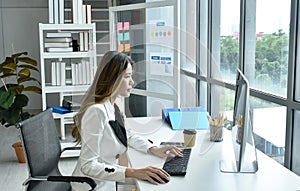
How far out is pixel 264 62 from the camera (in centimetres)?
279

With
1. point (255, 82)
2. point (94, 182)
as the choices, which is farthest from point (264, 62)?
point (94, 182)

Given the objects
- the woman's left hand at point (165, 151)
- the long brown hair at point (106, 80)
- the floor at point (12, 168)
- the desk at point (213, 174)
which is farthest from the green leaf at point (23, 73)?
the woman's left hand at point (165, 151)

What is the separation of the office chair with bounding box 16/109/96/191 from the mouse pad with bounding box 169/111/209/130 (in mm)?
810

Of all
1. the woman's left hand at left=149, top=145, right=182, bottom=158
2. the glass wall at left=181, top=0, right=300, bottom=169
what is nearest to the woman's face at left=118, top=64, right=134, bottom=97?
the woman's left hand at left=149, top=145, right=182, bottom=158

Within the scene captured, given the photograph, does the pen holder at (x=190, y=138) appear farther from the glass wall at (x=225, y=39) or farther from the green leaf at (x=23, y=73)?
the green leaf at (x=23, y=73)

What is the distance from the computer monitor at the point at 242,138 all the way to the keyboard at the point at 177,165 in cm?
18

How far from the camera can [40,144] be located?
6.55ft

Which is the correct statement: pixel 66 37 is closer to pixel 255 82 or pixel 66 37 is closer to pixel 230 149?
pixel 255 82

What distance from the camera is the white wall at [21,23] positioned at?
6.46 meters

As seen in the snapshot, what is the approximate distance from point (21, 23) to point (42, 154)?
5.04 metres

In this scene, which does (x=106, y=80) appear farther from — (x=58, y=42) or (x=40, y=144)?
(x=58, y=42)

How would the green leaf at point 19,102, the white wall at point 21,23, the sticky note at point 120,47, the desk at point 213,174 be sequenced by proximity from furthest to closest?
the white wall at point 21,23, the sticky note at point 120,47, the green leaf at point 19,102, the desk at point 213,174

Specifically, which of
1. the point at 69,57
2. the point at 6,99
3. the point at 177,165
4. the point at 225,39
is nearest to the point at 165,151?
the point at 177,165

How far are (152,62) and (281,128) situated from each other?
79.5 inches
